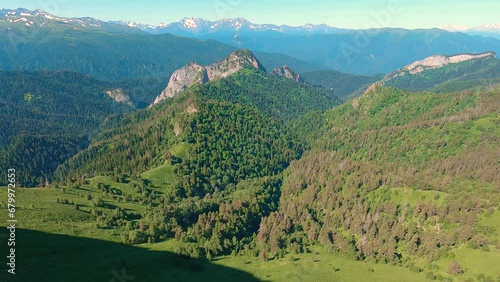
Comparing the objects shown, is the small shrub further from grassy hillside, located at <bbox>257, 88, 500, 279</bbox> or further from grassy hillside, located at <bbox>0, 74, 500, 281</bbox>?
grassy hillside, located at <bbox>257, 88, 500, 279</bbox>

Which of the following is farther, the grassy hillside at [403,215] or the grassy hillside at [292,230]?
the grassy hillside at [403,215]

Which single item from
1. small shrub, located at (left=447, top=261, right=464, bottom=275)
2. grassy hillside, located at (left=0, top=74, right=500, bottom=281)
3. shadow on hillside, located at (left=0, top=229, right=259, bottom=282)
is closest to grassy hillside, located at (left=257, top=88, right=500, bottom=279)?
grassy hillside, located at (left=0, top=74, right=500, bottom=281)

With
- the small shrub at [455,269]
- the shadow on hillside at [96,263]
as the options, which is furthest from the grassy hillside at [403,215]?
the shadow on hillside at [96,263]

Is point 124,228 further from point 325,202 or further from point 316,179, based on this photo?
point 316,179

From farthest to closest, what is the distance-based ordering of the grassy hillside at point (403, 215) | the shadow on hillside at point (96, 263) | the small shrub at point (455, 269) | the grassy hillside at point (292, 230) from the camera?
the grassy hillside at point (403, 215), the grassy hillside at point (292, 230), the small shrub at point (455, 269), the shadow on hillside at point (96, 263)

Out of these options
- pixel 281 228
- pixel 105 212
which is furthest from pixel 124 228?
pixel 281 228

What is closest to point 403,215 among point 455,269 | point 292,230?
point 455,269

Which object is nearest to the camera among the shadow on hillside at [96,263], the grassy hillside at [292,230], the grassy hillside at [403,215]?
the shadow on hillside at [96,263]

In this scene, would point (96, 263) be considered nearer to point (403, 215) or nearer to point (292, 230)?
point (292, 230)

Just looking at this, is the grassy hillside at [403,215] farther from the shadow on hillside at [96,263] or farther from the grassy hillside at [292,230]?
the shadow on hillside at [96,263]
